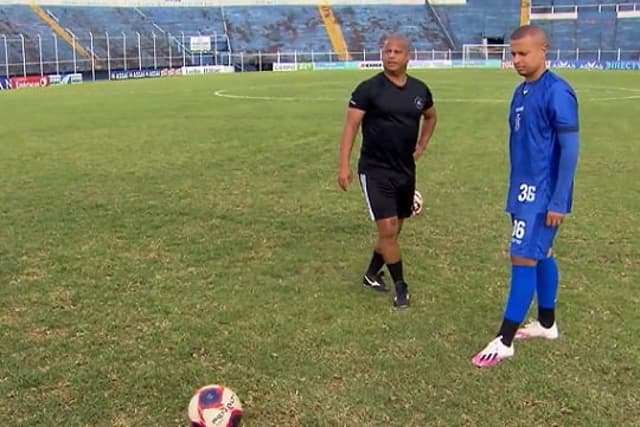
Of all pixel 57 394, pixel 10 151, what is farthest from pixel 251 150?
pixel 57 394

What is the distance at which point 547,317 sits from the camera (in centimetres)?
529

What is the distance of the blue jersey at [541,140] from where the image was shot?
4527 mm

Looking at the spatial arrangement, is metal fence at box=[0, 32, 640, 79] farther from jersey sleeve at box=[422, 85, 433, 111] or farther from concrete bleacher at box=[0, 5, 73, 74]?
jersey sleeve at box=[422, 85, 433, 111]

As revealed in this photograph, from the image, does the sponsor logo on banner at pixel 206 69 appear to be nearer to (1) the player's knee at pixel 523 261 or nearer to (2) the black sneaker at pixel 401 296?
(2) the black sneaker at pixel 401 296

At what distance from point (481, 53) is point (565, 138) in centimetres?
6189

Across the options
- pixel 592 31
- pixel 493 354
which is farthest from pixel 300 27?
pixel 493 354

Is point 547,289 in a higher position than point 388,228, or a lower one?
lower

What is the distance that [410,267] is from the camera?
7.06m

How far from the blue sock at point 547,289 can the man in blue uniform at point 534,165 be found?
244 millimetres

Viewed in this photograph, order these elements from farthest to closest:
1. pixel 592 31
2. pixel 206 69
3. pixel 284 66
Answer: pixel 592 31
pixel 284 66
pixel 206 69

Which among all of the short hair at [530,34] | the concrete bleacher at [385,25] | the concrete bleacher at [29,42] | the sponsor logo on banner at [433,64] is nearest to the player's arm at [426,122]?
the short hair at [530,34]

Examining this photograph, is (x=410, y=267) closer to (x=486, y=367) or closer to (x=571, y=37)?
(x=486, y=367)

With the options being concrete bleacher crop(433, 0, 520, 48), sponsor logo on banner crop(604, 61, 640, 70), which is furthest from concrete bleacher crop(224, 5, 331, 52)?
A: sponsor logo on banner crop(604, 61, 640, 70)

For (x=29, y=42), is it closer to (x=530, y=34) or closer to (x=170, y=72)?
(x=170, y=72)
